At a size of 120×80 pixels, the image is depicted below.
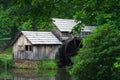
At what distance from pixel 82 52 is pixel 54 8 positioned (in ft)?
30.9

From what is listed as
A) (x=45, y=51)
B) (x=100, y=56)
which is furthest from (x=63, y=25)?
(x=100, y=56)

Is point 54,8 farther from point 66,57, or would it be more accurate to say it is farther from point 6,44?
point 6,44

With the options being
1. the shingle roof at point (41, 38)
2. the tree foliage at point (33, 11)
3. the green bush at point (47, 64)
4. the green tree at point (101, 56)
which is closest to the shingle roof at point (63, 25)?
the shingle roof at point (41, 38)

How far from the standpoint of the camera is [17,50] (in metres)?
44.5

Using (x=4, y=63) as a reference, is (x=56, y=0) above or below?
above

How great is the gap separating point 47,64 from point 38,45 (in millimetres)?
3086

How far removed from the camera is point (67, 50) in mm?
43531

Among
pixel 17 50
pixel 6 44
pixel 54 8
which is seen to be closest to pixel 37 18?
pixel 54 8

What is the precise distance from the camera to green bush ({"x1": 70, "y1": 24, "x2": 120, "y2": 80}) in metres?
16.7

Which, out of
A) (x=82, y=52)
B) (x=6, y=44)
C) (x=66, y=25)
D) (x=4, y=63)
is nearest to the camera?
(x=82, y=52)

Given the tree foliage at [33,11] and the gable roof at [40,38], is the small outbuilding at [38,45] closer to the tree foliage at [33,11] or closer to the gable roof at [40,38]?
the gable roof at [40,38]

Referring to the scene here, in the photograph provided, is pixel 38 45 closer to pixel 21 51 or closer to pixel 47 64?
pixel 21 51

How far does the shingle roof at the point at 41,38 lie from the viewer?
41312 millimetres

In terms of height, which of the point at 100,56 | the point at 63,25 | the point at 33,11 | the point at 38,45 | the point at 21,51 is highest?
the point at 33,11
